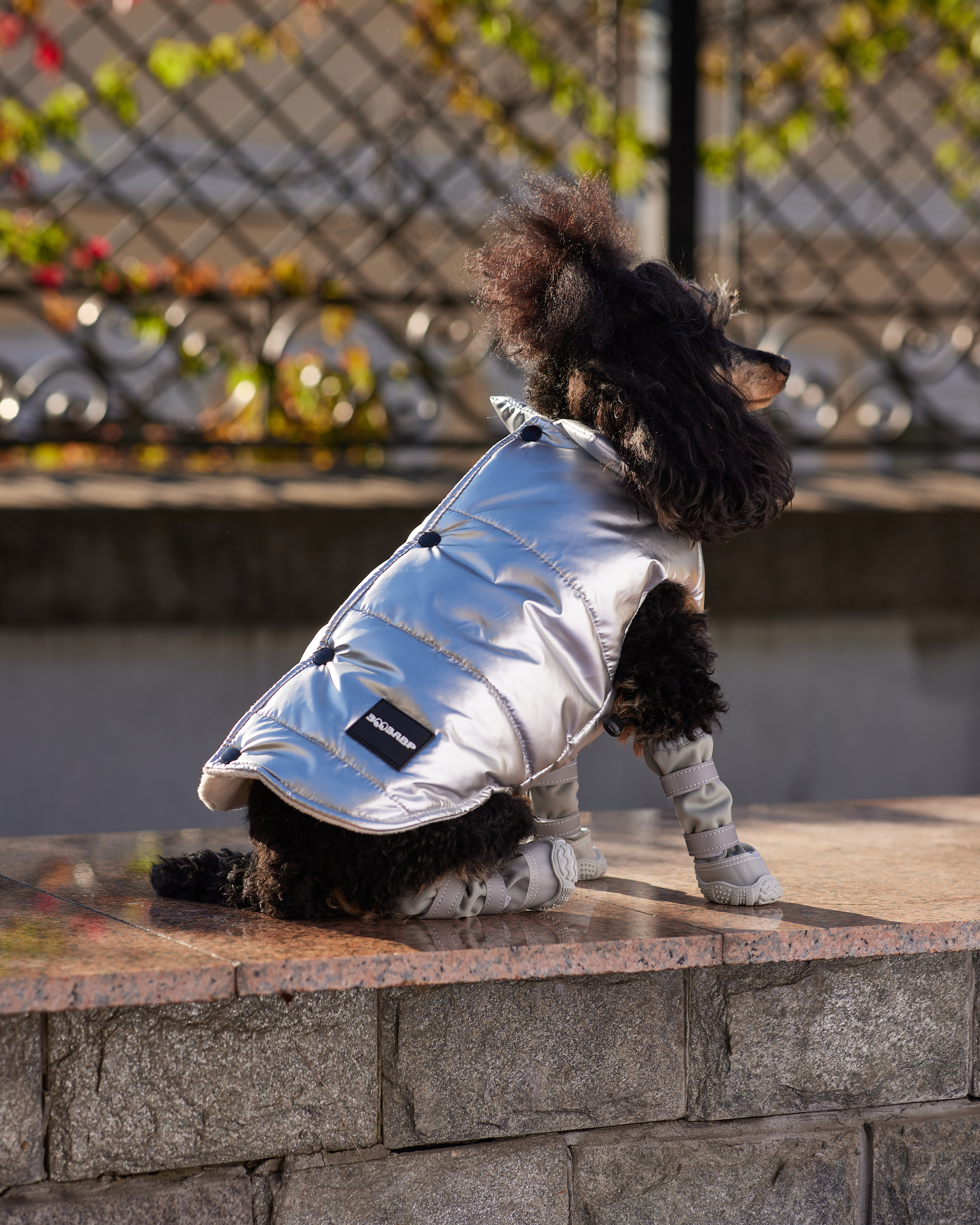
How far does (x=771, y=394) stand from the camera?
6.93 ft

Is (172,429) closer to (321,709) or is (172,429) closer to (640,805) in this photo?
(640,805)

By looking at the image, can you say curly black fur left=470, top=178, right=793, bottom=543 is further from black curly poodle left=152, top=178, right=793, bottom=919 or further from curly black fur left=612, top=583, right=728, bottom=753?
curly black fur left=612, top=583, right=728, bottom=753

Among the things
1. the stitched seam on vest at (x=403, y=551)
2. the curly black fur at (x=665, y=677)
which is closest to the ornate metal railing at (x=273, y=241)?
the stitched seam on vest at (x=403, y=551)

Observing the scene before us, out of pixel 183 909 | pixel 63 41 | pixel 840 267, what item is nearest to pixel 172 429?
pixel 63 41

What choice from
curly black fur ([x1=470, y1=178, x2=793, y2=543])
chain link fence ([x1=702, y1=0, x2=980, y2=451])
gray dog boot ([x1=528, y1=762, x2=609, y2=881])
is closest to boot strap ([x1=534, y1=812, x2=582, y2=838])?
gray dog boot ([x1=528, y1=762, x2=609, y2=881])

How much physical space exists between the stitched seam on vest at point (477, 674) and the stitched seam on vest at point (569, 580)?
18 cm

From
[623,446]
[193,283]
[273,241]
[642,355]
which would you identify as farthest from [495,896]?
[273,241]

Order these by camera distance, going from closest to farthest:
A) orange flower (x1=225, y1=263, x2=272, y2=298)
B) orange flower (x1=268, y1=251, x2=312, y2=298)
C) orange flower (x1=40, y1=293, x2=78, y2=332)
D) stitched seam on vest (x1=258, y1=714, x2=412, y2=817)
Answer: stitched seam on vest (x1=258, y1=714, x2=412, y2=817) < orange flower (x1=40, y1=293, x2=78, y2=332) < orange flower (x1=225, y1=263, x2=272, y2=298) < orange flower (x1=268, y1=251, x2=312, y2=298)

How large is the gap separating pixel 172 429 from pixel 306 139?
5.15 ft

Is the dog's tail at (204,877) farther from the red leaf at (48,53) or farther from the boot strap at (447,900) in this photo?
the red leaf at (48,53)

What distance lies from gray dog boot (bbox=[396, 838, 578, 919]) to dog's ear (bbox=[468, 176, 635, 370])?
82cm

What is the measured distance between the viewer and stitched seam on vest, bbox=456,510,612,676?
1990 millimetres

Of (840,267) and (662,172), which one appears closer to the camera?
(662,172)

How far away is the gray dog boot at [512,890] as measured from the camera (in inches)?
80.2
